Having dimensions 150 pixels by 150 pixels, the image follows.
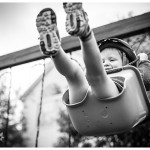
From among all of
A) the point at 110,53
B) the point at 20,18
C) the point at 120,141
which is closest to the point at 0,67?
the point at 20,18

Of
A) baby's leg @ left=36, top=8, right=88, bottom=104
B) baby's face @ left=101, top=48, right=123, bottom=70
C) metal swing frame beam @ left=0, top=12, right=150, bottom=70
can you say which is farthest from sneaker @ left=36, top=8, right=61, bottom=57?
metal swing frame beam @ left=0, top=12, right=150, bottom=70

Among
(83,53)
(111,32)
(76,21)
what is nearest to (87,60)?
(83,53)

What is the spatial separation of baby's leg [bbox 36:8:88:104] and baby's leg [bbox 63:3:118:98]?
0.20 feet

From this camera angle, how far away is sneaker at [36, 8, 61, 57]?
750 millimetres

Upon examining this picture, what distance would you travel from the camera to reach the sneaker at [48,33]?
750mm

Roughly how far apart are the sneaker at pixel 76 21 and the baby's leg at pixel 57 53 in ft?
0.22

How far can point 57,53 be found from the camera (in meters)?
0.78

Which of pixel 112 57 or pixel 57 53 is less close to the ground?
pixel 112 57

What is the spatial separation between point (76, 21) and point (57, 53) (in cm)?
13

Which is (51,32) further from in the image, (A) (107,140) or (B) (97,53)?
(A) (107,140)

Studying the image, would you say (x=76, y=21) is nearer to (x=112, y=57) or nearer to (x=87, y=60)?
(x=87, y=60)

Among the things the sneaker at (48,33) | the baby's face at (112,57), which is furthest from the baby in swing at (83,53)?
the baby's face at (112,57)

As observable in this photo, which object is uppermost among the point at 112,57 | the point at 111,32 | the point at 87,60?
the point at 111,32

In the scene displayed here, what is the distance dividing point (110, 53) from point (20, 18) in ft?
3.98
